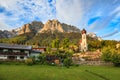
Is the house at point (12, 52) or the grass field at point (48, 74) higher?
the house at point (12, 52)

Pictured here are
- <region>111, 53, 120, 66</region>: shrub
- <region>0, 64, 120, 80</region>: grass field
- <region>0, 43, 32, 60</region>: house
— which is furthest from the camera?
<region>0, 43, 32, 60</region>: house

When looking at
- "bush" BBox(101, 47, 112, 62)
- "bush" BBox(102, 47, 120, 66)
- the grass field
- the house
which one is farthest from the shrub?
the house

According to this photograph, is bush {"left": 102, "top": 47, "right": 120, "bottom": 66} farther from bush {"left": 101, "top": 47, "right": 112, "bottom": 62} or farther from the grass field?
the grass field

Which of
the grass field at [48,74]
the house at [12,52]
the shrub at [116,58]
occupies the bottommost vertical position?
the grass field at [48,74]

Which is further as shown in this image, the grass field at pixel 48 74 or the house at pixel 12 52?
the house at pixel 12 52

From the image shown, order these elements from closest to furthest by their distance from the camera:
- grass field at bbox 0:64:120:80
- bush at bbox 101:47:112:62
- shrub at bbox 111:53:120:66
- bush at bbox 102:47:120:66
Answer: grass field at bbox 0:64:120:80 < shrub at bbox 111:53:120:66 < bush at bbox 102:47:120:66 < bush at bbox 101:47:112:62

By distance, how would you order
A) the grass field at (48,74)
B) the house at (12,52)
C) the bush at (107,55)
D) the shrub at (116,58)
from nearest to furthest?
the grass field at (48,74) < the shrub at (116,58) < the house at (12,52) < the bush at (107,55)

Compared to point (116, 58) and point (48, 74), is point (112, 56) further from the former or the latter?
point (48, 74)

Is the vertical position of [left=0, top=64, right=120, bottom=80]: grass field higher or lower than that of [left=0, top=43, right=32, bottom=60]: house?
lower

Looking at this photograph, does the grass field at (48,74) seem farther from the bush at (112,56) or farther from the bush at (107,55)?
the bush at (107,55)

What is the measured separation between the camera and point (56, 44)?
351ft

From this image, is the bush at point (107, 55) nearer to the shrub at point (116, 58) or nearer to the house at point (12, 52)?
the shrub at point (116, 58)

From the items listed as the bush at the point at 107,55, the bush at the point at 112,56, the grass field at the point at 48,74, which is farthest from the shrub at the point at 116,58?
the grass field at the point at 48,74

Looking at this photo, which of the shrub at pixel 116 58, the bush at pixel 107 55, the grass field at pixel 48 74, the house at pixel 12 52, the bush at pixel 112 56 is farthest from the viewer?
the bush at pixel 107 55
